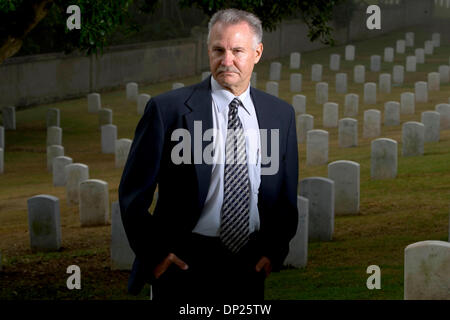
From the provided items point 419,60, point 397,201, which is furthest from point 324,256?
point 419,60

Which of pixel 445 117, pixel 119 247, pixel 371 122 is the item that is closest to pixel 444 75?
pixel 445 117

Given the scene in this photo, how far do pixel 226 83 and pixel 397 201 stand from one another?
341 inches

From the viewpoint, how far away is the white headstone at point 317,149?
53.6ft

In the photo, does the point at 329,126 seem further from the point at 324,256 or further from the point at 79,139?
the point at 324,256

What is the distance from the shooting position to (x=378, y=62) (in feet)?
114

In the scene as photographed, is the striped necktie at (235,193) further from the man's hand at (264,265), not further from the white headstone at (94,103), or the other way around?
the white headstone at (94,103)

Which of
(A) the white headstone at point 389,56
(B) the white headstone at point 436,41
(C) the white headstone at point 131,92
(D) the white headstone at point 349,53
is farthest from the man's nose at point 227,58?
(B) the white headstone at point 436,41

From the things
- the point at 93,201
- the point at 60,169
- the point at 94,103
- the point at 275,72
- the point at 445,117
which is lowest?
the point at 93,201

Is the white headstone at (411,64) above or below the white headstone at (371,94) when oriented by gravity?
above

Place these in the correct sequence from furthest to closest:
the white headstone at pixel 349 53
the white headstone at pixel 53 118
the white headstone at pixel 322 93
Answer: the white headstone at pixel 349 53
the white headstone at pixel 322 93
the white headstone at pixel 53 118

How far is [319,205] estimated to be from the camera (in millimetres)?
10523

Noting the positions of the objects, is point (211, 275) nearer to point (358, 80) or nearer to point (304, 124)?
point (304, 124)

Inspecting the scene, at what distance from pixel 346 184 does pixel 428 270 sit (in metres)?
5.31

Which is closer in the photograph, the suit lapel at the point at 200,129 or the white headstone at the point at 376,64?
the suit lapel at the point at 200,129
